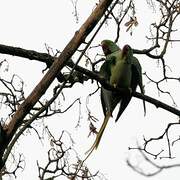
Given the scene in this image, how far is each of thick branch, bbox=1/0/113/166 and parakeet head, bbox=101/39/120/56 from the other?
99.7 inches

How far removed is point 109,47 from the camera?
16.0 ft

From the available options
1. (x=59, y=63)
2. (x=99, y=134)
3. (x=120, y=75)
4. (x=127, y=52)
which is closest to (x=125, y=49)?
(x=127, y=52)

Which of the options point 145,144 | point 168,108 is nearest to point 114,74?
point 145,144

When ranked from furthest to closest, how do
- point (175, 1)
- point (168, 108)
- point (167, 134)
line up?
point (175, 1) < point (167, 134) < point (168, 108)

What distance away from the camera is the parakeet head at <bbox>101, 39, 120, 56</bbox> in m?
4.86

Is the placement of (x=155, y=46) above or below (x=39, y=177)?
above

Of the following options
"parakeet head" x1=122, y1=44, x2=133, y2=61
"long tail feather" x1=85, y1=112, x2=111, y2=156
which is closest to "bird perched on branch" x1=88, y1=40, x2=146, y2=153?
"parakeet head" x1=122, y1=44, x2=133, y2=61

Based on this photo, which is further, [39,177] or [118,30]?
[118,30]

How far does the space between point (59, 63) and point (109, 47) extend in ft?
8.72

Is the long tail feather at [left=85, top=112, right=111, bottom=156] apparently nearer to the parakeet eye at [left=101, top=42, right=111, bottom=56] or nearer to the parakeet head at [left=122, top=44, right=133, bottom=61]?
the parakeet head at [left=122, top=44, right=133, bottom=61]

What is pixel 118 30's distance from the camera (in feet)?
15.7

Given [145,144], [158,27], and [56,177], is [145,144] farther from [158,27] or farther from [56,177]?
[158,27]

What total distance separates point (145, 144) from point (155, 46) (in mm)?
970

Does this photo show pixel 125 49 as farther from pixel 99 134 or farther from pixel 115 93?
pixel 99 134
